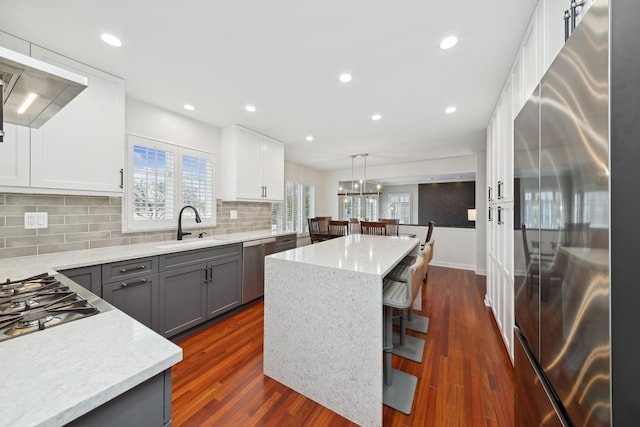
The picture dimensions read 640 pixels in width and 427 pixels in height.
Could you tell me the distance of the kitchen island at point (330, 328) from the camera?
55.0 inches

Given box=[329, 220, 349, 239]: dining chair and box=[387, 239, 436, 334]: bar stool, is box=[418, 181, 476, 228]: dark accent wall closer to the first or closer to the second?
box=[329, 220, 349, 239]: dining chair

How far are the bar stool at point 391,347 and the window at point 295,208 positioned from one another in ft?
11.4

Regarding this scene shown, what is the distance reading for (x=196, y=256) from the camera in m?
2.46

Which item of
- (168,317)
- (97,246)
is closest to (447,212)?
(168,317)

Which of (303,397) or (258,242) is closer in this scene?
(303,397)

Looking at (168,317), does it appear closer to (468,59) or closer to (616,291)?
(616,291)

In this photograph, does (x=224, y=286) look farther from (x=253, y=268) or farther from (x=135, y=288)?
(x=135, y=288)

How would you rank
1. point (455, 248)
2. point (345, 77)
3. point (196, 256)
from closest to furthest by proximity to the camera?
point (345, 77)
point (196, 256)
point (455, 248)

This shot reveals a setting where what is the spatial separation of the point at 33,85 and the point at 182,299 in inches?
76.8

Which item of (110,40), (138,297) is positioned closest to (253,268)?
(138,297)

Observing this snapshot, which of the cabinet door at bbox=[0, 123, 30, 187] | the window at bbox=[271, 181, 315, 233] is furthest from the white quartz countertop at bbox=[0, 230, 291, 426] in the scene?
the window at bbox=[271, 181, 315, 233]

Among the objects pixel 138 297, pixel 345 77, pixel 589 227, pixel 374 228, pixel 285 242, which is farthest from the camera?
pixel 374 228

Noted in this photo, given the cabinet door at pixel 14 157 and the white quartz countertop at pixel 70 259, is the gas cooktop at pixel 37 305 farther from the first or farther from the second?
the cabinet door at pixel 14 157

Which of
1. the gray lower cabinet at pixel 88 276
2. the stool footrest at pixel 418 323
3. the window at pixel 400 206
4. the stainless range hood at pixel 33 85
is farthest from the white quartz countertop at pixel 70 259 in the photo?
the window at pixel 400 206
